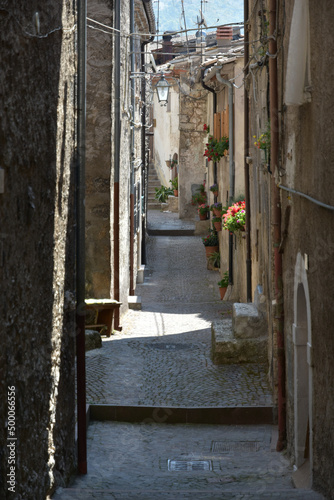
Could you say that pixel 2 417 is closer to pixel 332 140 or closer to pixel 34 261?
pixel 34 261

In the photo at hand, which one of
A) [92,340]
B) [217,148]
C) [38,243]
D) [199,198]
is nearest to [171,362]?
[92,340]

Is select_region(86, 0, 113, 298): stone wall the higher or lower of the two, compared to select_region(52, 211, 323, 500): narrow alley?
higher

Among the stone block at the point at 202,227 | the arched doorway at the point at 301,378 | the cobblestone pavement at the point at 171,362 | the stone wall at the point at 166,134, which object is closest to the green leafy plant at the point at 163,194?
the stone wall at the point at 166,134

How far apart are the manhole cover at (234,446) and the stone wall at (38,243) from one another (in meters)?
1.78

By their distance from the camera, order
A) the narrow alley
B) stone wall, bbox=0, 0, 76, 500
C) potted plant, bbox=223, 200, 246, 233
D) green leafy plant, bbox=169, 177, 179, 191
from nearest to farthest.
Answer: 1. stone wall, bbox=0, 0, 76, 500
2. the narrow alley
3. potted plant, bbox=223, 200, 246, 233
4. green leafy plant, bbox=169, 177, 179, 191

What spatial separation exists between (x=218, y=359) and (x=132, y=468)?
375cm

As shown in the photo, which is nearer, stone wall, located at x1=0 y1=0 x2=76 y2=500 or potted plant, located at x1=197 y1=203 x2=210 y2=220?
stone wall, located at x1=0 y1=0 x2=76 y2=500

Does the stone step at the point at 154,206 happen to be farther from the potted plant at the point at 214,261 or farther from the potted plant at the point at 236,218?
the potted plant at the point at 236,218

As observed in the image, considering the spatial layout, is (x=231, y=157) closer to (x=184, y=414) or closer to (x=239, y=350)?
(x=239, y=350)

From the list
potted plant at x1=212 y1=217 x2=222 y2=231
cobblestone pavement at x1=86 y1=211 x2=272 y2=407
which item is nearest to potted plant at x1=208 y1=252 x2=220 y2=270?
potted plant at x1=212 y1=217 x2=222 y2=231

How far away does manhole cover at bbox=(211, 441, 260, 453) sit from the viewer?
8.01 metres

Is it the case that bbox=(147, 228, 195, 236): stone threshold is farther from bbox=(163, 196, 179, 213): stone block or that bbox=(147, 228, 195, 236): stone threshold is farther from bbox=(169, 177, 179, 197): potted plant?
bbox=(169, 177, 179, 197): potted plant

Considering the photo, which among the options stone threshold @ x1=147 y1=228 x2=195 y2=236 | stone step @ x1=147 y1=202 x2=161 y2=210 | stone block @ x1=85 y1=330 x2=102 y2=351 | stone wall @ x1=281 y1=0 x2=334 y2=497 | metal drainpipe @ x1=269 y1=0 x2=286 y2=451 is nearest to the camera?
stone wall @ x1=281 y1=0 x2=334 y2=497

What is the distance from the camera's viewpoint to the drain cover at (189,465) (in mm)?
7447
